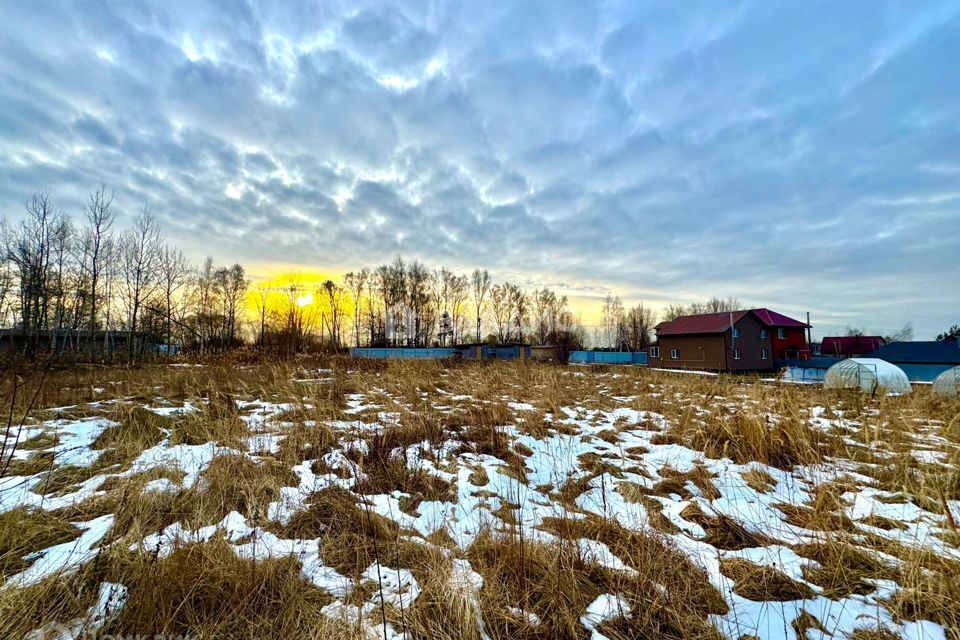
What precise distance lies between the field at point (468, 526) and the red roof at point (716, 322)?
91.5 feet

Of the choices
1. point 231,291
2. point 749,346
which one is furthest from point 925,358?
point 231,291

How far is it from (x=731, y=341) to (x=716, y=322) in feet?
6.37

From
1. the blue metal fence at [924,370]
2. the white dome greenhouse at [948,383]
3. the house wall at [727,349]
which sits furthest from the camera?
the house wall at [727,349]

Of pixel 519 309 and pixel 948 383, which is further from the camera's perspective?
pixel 519 309

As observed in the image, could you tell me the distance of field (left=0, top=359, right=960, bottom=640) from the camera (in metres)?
1.83

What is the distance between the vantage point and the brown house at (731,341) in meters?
29.8

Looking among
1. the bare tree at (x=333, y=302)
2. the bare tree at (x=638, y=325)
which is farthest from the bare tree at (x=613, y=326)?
the bare tree at (x=333, y=302)

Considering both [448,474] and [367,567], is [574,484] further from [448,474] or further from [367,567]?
[367,567]

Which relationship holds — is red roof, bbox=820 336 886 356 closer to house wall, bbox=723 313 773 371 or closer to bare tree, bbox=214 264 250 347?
house wall, bbox=723 313 773 371

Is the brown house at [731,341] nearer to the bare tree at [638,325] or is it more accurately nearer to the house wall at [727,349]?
the house wall at [727,349]

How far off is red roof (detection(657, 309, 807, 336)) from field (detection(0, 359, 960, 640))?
2788 cm

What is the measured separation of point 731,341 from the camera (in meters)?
29.5

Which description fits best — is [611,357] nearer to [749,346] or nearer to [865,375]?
[749,346]

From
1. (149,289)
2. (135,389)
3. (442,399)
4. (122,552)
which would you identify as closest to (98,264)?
(149,289)
